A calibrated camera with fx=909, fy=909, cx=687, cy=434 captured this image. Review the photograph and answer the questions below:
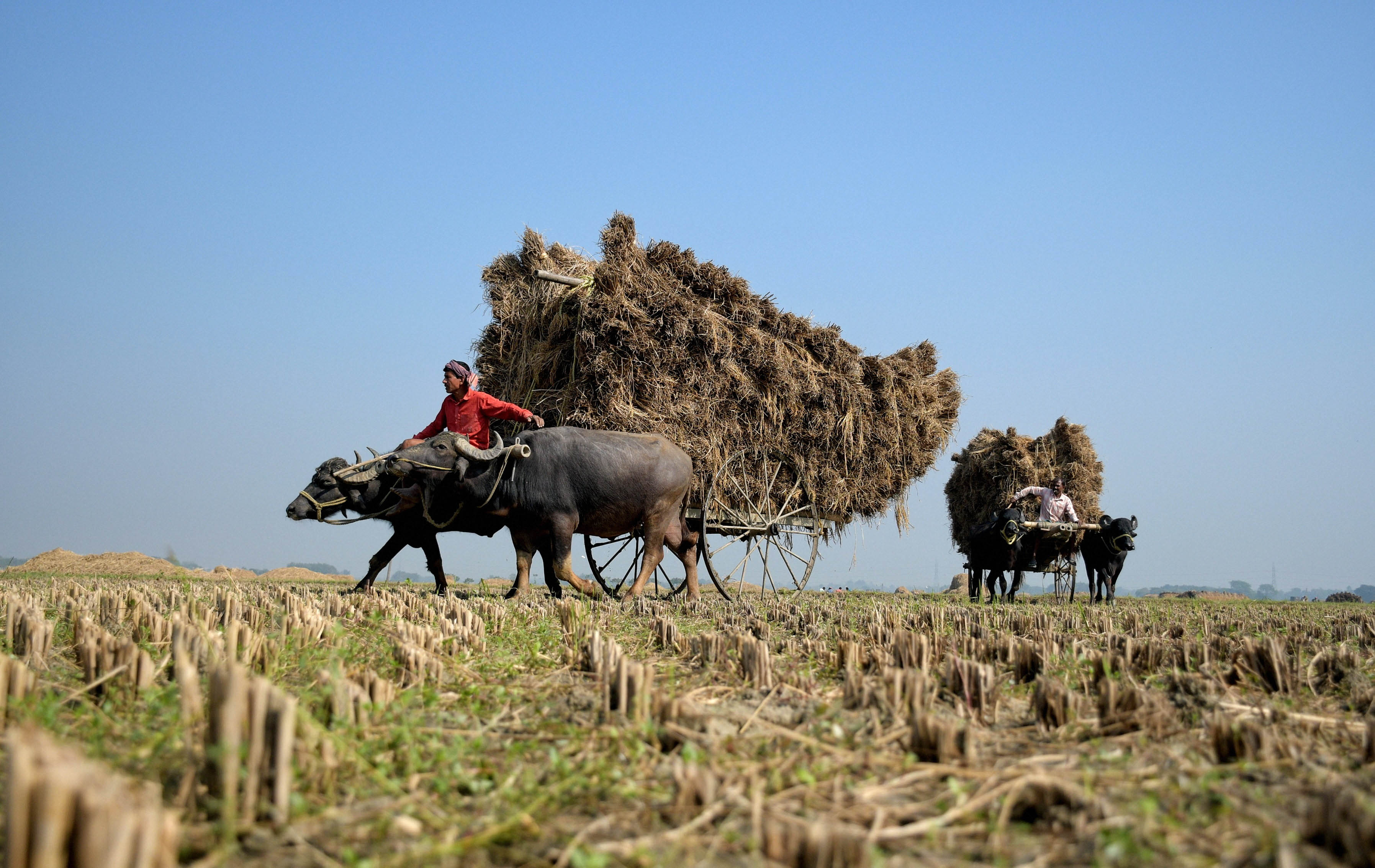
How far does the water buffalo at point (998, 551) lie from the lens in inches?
449

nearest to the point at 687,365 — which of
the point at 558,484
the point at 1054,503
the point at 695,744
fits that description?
the point at 558,484

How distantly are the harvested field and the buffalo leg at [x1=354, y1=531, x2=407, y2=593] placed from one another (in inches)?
154

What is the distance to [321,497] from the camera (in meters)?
8.23

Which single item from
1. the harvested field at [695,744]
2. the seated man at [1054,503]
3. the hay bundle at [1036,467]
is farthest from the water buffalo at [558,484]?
the hay bundle at [1036,467]

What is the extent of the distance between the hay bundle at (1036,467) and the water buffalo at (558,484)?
29.6 ft

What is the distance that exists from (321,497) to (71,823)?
725cm

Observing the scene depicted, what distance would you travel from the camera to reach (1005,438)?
16547 millimetres

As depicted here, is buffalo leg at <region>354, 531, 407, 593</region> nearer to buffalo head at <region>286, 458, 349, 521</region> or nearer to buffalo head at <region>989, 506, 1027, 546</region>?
buffalo head at <region>286, 458, 349, 521</region>

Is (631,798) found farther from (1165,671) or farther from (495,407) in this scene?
(495,407)

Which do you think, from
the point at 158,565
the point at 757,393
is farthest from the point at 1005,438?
the point at 158,565

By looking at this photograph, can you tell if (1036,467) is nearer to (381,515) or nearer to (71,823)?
(381,515)

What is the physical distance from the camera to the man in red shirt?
8383mm

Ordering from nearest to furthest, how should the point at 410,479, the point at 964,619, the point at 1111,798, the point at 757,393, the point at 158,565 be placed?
the point at 1111,798, the point at 964,619, the point at 410,479, the point at 757,393, the point at 158,565

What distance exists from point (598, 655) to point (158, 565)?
51.1 ft
